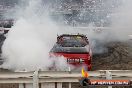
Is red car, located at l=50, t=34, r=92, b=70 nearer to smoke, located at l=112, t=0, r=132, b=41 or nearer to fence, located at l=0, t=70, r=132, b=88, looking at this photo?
fence, located at l=0, t=70, r=132, b=88

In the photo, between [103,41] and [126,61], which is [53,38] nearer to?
[103,41]

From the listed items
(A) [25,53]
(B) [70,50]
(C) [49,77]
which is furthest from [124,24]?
(C) [49,77]

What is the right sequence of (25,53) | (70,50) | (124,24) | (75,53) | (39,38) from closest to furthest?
1. (75,53)
2. (70,50)
3. (25,53)
4. (39,38)
5. (124,24)

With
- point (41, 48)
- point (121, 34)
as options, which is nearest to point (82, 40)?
point (41, 48)

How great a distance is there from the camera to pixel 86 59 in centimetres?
1005

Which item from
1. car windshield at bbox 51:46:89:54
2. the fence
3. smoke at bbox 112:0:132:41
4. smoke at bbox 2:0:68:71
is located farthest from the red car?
smoke at bbox 112:0:132:41

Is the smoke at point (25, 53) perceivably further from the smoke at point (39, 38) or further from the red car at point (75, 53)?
the red car at point (75, 53)

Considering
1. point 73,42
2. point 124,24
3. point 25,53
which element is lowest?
point 25,53

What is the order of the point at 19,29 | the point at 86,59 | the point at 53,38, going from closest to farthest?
the point at 86,59 < the point at 19,29 < the point at 53,38

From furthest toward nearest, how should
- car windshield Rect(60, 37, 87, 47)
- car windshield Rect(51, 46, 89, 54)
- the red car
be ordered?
car windshield Rect(60, 37, 87, 47), car windshield Rect(51, 46, 89, 54), the red car

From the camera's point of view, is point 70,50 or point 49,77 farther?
point 70,50

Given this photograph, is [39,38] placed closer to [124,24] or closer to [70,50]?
[70,50]

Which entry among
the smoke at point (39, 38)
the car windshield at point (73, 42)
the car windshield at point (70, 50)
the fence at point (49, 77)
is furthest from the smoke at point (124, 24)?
the fence at point (49, 77)

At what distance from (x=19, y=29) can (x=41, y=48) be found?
2749mm
